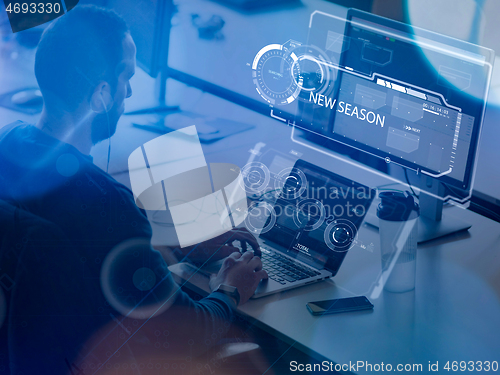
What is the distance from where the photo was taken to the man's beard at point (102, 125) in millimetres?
917

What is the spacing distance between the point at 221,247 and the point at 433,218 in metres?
0.54

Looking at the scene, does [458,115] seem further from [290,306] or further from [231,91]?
[231,91]

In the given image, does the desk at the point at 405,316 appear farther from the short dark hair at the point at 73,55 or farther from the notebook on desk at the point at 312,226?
the short dark hair at the point at 73,55

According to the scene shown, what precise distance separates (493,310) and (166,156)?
3.44ft

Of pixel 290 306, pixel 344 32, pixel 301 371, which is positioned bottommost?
pixel 301 371

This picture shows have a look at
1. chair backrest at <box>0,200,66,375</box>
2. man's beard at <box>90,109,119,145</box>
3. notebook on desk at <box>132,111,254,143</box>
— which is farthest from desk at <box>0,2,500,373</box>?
notebook on desk at <box>132,111,254,143</box>

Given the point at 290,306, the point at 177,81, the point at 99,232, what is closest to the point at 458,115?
the point at 290,306

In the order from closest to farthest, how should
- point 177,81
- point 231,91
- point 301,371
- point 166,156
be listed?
point 301,371 < point 166,156 < point 231,91 < point 177,81

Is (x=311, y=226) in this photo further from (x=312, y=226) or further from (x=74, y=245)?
(x=74, y=245)

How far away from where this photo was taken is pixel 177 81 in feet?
5.37

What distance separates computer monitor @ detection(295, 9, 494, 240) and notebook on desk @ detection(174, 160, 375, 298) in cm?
15
